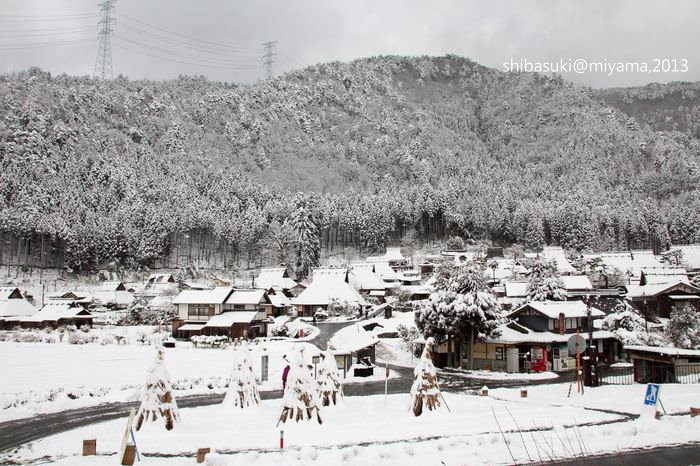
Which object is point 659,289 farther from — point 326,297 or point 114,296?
point 114,296

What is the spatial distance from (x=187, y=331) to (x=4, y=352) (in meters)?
18.3

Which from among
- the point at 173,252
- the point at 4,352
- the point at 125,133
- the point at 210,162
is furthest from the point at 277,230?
the point at 125,133

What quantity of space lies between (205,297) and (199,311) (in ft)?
5.76

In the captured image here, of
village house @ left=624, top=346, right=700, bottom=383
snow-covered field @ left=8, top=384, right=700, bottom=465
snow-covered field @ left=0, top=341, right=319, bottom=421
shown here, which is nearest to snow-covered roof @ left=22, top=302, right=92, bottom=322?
snow-covered field @ left=0, top=341, right=319, bottom=421

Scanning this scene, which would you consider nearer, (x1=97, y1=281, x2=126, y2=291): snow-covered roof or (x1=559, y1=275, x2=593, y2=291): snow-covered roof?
(x1=559, y1=275, x2=593, y2=291): snow-covered roof

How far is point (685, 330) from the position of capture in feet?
128

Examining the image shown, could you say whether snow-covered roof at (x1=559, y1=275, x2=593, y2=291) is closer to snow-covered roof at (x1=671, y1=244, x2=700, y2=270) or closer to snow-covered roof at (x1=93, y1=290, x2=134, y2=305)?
snow-covered roof at (x1=671, y1=244, x2=700, y2=270)

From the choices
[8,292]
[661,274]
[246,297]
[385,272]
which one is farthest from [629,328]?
[8,292]

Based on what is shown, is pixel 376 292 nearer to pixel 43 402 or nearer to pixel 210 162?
pixel 43 402

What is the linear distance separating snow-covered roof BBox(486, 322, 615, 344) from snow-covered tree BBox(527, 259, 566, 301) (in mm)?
9312

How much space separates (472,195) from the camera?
475 ft

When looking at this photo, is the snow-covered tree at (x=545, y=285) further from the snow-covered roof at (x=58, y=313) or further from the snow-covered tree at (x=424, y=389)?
the snow-covered roof at (x=58, y=313)

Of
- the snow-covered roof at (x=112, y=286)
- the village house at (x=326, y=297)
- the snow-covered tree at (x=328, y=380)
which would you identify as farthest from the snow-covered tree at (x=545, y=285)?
the snow-covered roof at (x=112, y=286)

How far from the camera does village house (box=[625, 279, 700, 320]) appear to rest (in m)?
52.9
